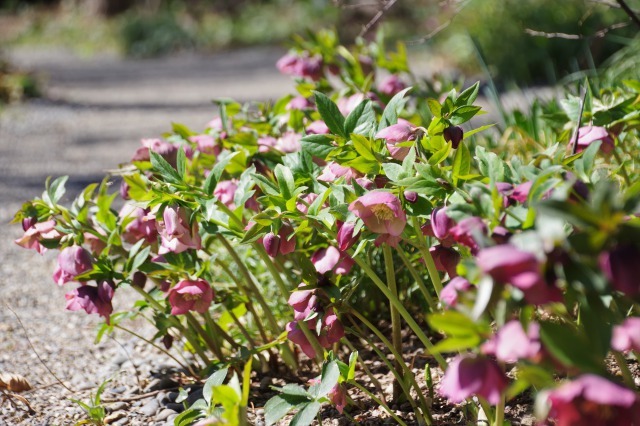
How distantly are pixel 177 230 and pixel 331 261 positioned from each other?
0.76 ft

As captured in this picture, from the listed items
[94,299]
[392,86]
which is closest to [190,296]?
[94,299]

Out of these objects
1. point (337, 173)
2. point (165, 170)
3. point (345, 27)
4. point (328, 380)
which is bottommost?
point (345, 27)

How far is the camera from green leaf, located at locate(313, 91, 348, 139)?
3.64 ft

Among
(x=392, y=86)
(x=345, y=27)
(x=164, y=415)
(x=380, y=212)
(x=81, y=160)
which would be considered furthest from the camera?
(x=345, y=27)

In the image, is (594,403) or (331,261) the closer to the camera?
(594,403)

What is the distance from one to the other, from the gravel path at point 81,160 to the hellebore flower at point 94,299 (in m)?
0.27

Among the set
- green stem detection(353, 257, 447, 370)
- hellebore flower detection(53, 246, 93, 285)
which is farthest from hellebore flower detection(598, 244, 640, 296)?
hellebore flower detection(53, 246, 93, 285)

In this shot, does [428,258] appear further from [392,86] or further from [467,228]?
[392,86]

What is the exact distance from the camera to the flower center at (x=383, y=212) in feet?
3.17

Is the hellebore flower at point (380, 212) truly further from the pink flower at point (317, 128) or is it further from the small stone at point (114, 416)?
the small stone at point (114, 416)

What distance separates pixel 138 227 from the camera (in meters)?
1.31

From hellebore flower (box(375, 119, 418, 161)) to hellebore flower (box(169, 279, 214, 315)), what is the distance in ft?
1.29

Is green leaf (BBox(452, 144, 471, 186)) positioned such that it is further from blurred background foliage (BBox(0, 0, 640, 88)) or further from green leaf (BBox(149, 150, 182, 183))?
blurred background foliage (BBox(0, 0, 640, 88))

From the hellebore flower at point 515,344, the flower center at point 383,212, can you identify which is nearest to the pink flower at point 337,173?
the flower center at point 383,212
